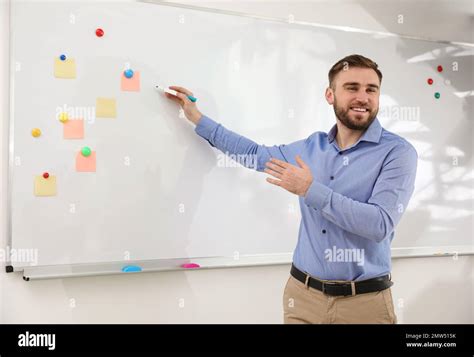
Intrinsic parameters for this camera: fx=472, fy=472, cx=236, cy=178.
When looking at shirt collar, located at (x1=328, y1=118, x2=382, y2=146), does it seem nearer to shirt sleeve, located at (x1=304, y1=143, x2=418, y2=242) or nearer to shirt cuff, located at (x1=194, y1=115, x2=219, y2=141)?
shirt sleeve, located at (x1=304, y1=143, x2=418, y2=242)

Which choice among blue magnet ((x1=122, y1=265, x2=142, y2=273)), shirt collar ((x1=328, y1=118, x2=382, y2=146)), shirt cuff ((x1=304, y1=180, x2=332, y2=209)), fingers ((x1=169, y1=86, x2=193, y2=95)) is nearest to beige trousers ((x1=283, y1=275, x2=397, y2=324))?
shirt cuff ((x1=304, y1=180, x2=332, y2=209))

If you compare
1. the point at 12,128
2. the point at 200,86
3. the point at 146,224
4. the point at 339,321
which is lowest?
the point at 339,321

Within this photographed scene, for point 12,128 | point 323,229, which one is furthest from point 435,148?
point 12,128

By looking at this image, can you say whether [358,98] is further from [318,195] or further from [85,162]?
[85,162]

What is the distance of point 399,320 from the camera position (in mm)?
2480

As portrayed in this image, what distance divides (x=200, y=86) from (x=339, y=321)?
1.15 metres

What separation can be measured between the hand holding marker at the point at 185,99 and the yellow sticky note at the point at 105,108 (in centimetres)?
20

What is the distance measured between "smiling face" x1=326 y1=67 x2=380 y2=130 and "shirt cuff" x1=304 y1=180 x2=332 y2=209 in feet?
1.15

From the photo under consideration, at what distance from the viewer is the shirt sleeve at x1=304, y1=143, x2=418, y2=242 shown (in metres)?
1.64

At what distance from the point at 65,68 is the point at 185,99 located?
501mm

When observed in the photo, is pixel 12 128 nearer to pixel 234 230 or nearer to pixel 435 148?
pixel 234 230

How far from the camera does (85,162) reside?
6.36 ft

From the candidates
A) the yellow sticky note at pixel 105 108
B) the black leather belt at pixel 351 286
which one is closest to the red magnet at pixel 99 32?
the yellow sticky note at pixel 105 108

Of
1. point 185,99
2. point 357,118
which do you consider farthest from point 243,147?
point 357,118
